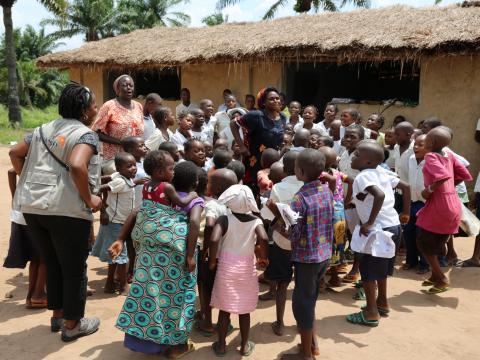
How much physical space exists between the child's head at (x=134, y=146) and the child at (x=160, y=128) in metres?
0.26

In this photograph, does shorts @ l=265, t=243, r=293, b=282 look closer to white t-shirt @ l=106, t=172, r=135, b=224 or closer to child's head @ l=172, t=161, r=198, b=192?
child's head @ l=172, t=161, r=198, b=192

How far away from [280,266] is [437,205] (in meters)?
1.69

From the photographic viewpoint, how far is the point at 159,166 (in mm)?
3082

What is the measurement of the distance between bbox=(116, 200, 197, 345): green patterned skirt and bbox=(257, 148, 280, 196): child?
1168 mm

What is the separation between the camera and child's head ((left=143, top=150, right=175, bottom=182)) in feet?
10.1

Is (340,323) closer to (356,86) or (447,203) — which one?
(447,203)

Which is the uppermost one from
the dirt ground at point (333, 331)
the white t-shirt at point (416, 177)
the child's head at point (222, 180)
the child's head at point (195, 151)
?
the child's head at point (195, 151)

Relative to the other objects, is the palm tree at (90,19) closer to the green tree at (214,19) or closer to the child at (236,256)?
the green tree at (214,19)

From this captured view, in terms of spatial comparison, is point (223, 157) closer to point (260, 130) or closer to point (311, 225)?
point (260, 130)

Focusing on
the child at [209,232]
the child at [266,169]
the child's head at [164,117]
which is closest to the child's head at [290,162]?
the child at [266,169]

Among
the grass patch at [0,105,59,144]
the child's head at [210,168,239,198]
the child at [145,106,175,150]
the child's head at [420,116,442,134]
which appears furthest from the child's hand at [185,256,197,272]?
the grass patch at [0,105,59,144]

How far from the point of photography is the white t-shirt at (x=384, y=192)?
3.51 m

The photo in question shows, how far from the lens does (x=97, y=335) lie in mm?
3426

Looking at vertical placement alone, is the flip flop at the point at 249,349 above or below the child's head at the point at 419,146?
below
